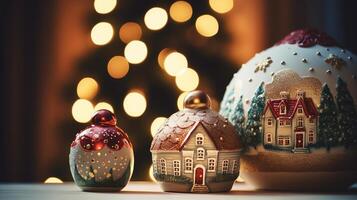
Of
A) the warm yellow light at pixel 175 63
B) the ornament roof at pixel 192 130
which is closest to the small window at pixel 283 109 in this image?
the ornament roof at pixel 192 130

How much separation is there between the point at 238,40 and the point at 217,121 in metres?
1.51

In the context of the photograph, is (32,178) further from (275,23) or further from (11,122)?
(275,23)

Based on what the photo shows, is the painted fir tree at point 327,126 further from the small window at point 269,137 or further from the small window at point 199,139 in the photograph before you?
the small window at point 199,139

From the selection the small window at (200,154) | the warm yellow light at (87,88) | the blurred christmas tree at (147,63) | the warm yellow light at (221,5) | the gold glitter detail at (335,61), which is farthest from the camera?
the warm yellow light at (221,5)

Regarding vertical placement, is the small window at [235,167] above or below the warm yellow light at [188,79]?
below

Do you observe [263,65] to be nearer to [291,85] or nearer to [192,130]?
[291,85]

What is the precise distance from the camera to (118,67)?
239cm

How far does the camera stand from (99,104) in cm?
235

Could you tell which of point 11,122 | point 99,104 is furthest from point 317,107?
point 11,122

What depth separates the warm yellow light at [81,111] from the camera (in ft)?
8.16

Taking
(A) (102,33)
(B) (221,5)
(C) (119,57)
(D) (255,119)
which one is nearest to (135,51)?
(C) (119,57)

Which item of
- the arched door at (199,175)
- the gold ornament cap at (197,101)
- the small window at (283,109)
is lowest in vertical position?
the arched door at (199,175)

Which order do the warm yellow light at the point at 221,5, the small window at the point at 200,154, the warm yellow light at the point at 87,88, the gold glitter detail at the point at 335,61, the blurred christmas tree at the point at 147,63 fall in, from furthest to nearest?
1. the warm yellow light at the point at 221,5
2. the warm yellow light at the point at 87,88
3. the blurred christmas tree at the point at 147,63
4. the gold glitter detail at the point at 335,61
5. the small window at the point at 200,154

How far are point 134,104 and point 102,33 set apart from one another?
353mm
